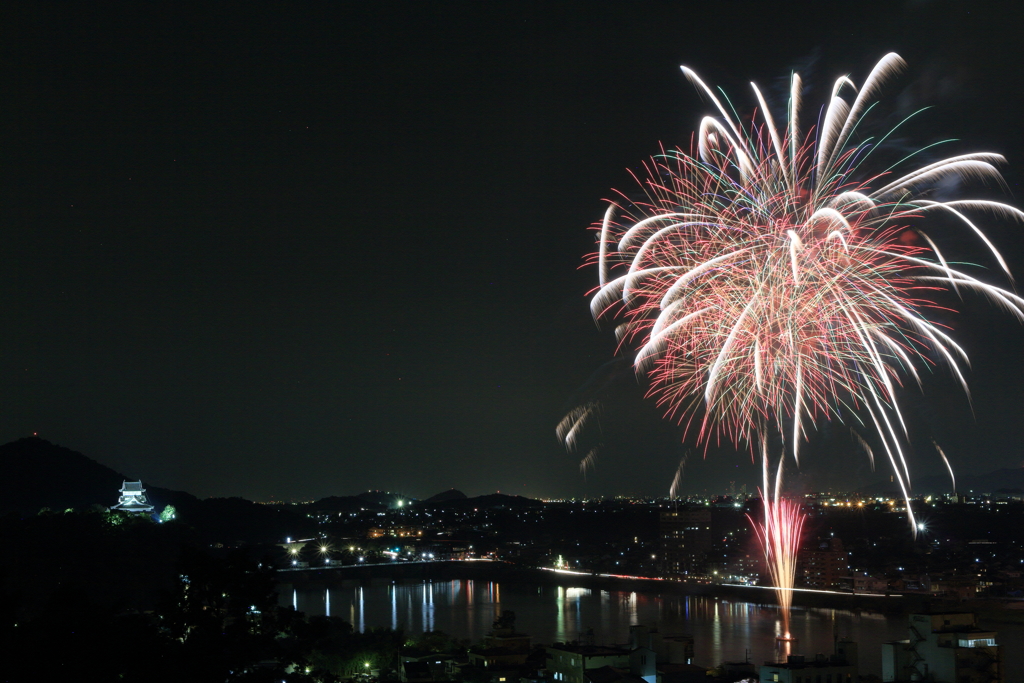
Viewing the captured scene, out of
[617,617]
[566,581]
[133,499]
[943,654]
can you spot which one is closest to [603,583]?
[566,581]

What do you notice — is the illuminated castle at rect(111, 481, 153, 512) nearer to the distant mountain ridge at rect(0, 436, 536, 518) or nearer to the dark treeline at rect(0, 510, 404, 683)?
the distant mountain ridge at rect(0, 436, 536, 518)

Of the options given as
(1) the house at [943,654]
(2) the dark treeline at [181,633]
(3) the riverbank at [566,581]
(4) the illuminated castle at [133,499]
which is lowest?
(3) the riverbank at [566,581]

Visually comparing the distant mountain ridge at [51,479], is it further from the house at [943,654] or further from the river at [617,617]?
the house at [943,654]

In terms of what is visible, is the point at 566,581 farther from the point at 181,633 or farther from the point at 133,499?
the point at 181,633

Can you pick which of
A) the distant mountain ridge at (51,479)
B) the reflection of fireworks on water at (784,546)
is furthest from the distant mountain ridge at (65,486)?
the reflection of fireworks on water at (784,546)

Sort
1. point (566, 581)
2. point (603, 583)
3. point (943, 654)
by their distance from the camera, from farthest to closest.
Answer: point (566, 581) → point (603, 583) → point (943, 654)

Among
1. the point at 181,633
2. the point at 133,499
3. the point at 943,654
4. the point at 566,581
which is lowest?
the point at 566,581

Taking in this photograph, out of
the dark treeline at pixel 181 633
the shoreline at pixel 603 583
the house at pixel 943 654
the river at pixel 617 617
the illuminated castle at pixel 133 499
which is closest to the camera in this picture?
the dark treeline at pixel 181 633

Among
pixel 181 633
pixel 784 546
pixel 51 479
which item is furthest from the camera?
→ pixel 51 479

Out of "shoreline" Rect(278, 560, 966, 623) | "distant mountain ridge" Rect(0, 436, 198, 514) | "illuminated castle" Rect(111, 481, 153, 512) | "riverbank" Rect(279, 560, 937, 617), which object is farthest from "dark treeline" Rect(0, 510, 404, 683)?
"distant mountain ridge" Rect(0, 436, 198, 514)
